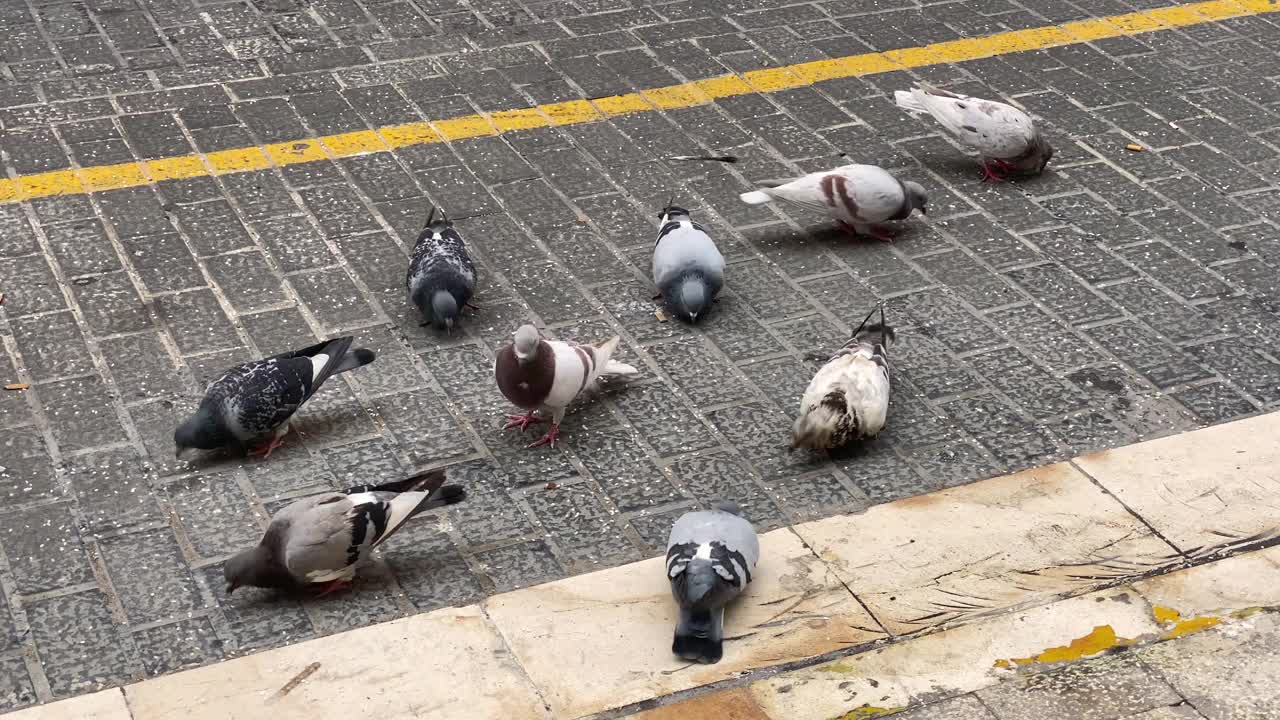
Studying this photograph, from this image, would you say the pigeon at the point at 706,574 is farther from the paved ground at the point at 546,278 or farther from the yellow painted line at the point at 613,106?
the yellow painted line at the point at 613,106

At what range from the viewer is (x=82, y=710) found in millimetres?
4191

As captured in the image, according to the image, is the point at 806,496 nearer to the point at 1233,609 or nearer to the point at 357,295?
the point at 1233,609

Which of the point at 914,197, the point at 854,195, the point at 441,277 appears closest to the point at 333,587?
the point at 441,277

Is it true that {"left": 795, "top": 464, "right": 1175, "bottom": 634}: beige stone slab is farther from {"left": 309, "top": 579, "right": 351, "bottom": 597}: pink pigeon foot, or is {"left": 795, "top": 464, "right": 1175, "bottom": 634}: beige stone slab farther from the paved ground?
{"left": 309, "top": 579, "right": 351, "bottom": 597}: pink pigeon foot

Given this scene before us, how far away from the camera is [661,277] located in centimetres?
607

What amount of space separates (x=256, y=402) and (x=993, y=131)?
366 cm

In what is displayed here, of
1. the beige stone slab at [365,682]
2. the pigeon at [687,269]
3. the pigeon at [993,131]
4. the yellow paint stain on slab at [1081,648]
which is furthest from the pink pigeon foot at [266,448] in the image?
the pigeon at [993,131]

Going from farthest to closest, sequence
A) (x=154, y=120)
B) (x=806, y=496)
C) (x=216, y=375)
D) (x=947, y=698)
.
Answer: (x=154, y=120) → (x=216, y=375) → (x=806, y=496) → (x=947, y=698)

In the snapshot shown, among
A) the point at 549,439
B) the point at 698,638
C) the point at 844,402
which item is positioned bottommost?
the point at 549,439

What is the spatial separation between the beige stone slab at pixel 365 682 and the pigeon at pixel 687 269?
1851 mm

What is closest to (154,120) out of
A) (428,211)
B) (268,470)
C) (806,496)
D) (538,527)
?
(428,211)

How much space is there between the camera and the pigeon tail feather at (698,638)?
176 inches

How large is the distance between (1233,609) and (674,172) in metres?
3.35

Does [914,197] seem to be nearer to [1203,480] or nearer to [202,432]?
[1203,480]
